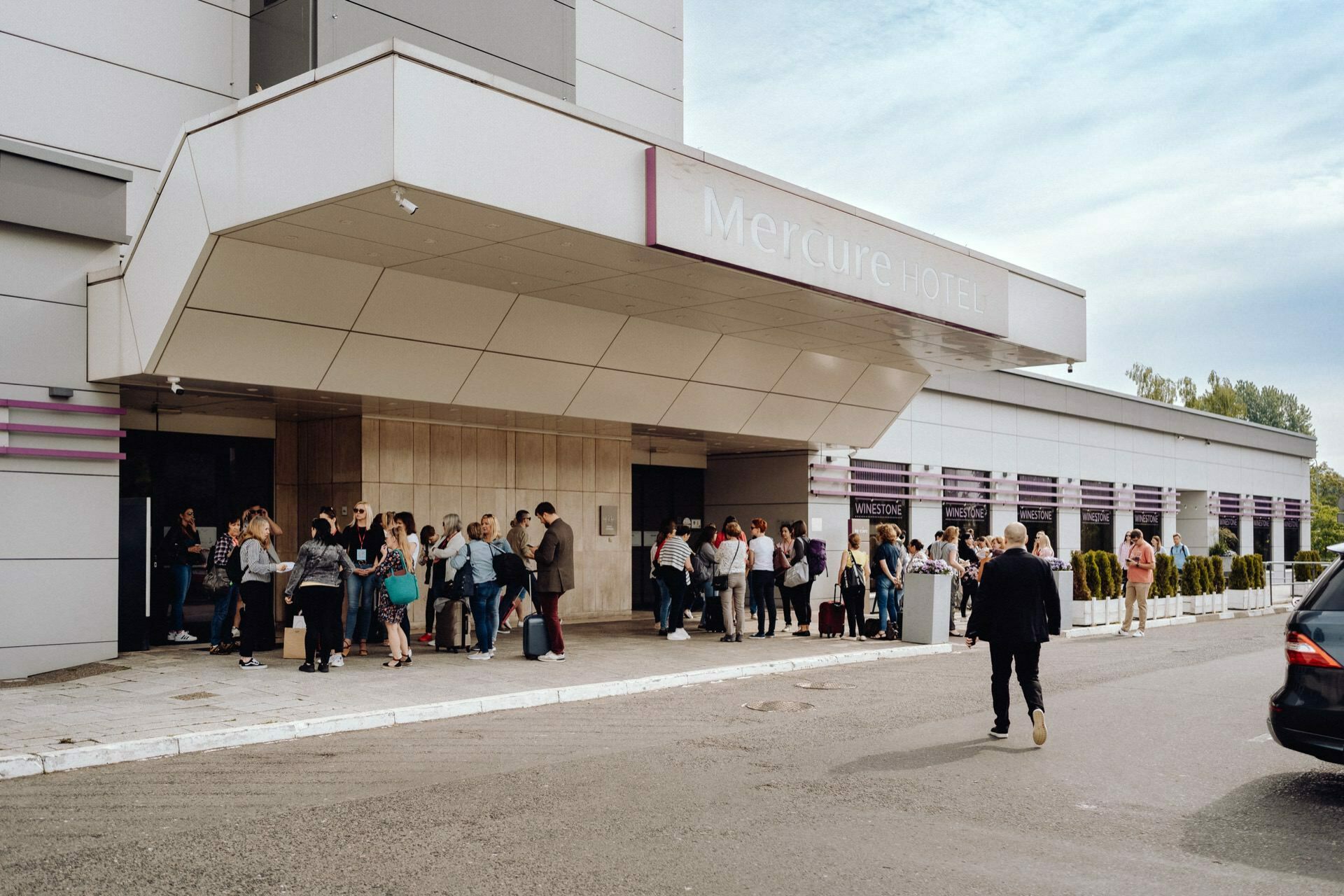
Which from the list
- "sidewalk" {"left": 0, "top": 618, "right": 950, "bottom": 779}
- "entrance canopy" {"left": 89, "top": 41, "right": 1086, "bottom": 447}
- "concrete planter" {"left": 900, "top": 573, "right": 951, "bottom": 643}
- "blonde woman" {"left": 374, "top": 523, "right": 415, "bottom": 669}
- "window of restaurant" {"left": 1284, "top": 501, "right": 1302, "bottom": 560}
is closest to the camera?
"sidewalk" {"left": 0, "top": 618, "right": 950, "bottom": 779}

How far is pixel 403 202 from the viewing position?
34.3 ft

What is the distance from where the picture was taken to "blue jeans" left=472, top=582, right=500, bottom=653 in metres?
14.1

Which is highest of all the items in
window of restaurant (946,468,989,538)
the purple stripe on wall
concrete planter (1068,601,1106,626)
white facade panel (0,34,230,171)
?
white facade panel (0,34,230,171)

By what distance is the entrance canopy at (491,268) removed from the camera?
10.6 m

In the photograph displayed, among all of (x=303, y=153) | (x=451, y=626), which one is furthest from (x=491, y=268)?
(x=451, y=626)

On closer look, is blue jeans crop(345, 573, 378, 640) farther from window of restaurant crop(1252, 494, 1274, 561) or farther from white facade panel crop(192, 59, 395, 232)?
window of restaurant crop(1252, 494, 1274, 561)

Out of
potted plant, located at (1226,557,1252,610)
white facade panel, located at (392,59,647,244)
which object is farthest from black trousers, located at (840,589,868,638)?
potted plant, located at (1226,557,1252,610)

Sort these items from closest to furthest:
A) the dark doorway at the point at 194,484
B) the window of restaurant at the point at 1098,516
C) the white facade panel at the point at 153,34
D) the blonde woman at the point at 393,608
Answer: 1. the blonde woman at the point at 393,608
2. the white facade panel at the point at 153,34
3. the dark doorway at the point at 194,484
4. the window of restaurant at the point at 1098,516

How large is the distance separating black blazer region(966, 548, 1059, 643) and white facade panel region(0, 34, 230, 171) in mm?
10872

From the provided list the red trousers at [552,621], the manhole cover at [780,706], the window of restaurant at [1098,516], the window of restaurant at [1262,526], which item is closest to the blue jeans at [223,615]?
the red trousers at [552,621]

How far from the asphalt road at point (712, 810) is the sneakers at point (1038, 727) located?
0.10 metres

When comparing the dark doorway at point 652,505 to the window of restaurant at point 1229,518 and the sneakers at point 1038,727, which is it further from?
the window of restaurant at point 1229,518

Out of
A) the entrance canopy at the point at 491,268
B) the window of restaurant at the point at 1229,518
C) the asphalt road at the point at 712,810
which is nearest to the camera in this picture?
the asphalt road at the point at 712,810

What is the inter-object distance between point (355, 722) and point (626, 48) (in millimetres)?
14828
